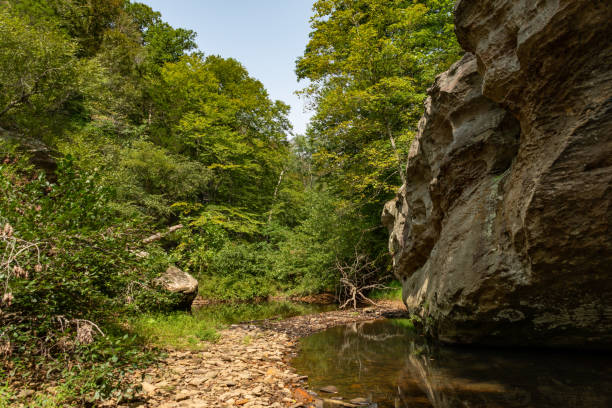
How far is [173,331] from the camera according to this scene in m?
6.60

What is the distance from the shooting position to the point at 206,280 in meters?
16.8

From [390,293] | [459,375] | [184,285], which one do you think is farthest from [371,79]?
[459,375]

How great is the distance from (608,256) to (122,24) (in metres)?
34.6

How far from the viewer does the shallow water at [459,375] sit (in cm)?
347

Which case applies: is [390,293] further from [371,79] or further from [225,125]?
[225,125]

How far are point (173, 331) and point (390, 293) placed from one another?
10292 millimetres

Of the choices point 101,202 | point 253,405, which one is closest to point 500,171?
point 253,405

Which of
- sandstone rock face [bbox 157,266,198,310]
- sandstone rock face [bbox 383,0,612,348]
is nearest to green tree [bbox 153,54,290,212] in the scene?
sandstone rock face [bbox 157,266,198,310]

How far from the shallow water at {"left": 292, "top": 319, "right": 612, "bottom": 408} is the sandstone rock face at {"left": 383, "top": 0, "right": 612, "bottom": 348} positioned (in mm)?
366

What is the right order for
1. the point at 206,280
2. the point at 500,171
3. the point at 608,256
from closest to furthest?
the point at 608,256 → the point at 500,171 → the point at 206,280

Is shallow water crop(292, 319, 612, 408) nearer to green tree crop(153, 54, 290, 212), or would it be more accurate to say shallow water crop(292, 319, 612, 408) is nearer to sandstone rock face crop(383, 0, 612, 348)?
sandstone rock face crop(383, 0, 612, 348)

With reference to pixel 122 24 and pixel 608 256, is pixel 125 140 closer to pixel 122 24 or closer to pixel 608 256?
pixel 122 24

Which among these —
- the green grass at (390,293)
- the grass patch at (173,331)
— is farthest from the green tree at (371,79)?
the grass patch at (173,331)

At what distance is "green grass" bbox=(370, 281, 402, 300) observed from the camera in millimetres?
13419
